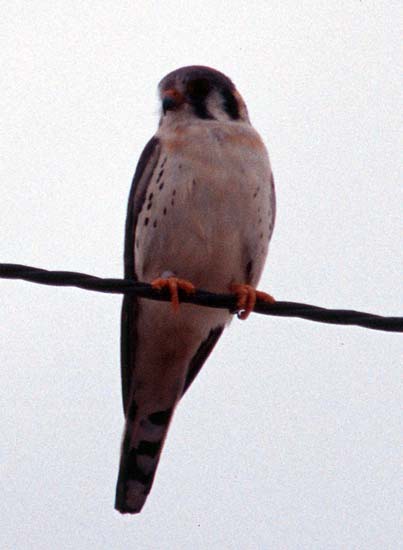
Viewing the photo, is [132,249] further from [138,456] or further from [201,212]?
[138,456]

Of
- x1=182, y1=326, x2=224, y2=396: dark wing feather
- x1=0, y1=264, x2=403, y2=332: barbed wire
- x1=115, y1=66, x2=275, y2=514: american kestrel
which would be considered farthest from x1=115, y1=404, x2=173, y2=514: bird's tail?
x1=0, y1=264, x2=403, y2=332: barbed wire

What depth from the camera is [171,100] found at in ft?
18.9

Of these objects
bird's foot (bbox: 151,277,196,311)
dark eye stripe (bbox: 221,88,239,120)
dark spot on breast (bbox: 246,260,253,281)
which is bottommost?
bird's foot (bbox: 151,277,196,311)

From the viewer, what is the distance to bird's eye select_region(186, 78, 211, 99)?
588 cm

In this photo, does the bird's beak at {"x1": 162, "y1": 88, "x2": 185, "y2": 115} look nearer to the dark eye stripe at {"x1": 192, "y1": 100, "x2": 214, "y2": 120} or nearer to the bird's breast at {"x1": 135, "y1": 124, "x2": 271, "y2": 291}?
the dark eye stripe at {"x1": 192, "y1": 100, "x2": 214, "y2": 120}

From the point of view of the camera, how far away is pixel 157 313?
542 cm

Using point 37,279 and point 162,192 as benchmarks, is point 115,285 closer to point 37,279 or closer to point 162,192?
point 37,279

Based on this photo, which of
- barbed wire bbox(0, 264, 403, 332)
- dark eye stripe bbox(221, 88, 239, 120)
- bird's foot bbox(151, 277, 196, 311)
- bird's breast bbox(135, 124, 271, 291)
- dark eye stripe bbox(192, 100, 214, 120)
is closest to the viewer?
barbed wire bbox(0, 264, 403, 332)

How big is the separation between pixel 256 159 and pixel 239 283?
0.67 m

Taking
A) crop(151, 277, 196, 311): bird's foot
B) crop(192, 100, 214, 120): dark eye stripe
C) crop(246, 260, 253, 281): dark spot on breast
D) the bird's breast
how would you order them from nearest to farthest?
crop(151, 277, 196, 311): bird's foot, the bird's breast, crop(246, 260, 253, 281): dark spot on breast, crop(192, 100, 214, 120): dark eye stripe

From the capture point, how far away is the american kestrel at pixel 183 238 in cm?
505

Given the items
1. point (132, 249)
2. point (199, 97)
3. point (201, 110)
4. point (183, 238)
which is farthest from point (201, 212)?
point (199, 97)

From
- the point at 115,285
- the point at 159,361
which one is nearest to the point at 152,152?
the point at 159,361

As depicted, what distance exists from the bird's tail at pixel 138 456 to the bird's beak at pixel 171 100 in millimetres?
1714
